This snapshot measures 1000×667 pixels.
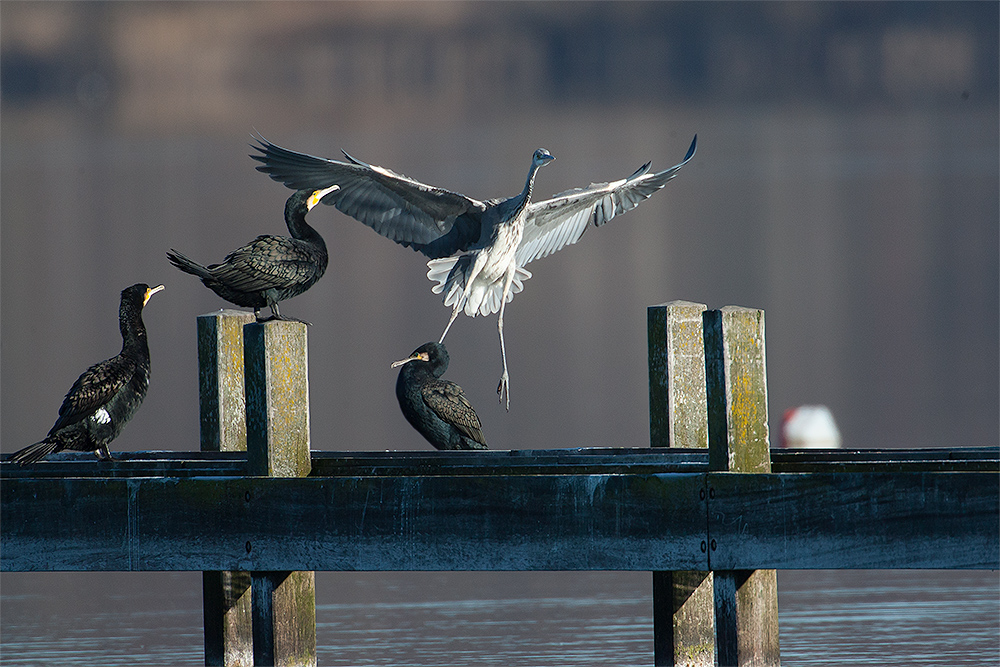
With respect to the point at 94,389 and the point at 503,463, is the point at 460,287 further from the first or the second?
the point at 503,463

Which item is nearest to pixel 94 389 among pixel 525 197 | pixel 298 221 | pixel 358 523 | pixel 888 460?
pixel 358 523

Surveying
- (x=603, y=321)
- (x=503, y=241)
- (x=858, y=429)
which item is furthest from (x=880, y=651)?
(x=603, y=321)

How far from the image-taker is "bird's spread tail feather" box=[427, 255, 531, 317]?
1162 centimetres

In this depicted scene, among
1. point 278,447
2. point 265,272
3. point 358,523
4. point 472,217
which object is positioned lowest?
point 358,523

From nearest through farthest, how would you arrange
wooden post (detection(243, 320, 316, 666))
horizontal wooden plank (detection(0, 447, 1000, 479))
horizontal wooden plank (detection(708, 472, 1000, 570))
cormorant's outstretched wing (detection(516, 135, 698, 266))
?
horizontal wooden plank (detection(708, 472, 1000, 570)), horizontal wooden plank (detection(0, 447, 1000, 479)), wooden post (detection(243, 320, 316, 666)), cormorant's outstretched wing (detection(516, 135, 698, 266))

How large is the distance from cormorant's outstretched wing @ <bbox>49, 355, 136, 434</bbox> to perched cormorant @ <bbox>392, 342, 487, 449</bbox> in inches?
98.6

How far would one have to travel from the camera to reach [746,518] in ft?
20.8

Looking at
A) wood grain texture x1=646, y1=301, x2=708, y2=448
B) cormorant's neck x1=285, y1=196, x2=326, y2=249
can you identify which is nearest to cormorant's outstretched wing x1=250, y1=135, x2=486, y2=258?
cormorant's neck x1=285, y1=196, x2=326, y2=249

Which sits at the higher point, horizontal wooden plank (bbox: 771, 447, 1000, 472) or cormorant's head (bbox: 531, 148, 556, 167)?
cormorant's head (bbox: 531, 148, 556, 167)

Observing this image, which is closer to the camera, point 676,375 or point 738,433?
point 738,433

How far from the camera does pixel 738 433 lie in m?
6.59

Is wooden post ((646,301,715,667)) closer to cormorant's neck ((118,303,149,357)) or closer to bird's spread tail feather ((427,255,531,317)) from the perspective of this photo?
cormorant's neck ((118,303,149,357))

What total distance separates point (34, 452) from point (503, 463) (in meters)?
2.20

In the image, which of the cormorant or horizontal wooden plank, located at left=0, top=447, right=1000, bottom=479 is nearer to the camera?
horizontal wooden plank, located at left=0, top=447, right=1000, bottom=479
